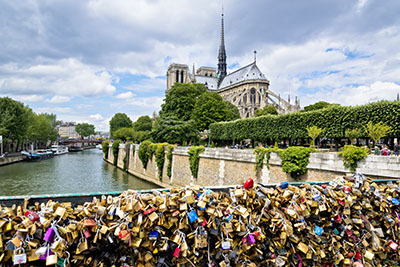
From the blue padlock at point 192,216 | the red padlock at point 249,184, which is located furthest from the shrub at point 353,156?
the blue padlock at point 192,216

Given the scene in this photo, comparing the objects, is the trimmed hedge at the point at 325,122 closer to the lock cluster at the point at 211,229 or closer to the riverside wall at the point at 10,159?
the lock cluster at the point at 211,229

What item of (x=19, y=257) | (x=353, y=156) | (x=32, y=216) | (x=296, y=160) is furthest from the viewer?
(x=296, y=160)

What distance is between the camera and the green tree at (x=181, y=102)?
4012cm

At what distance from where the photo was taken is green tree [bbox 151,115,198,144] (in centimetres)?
2981

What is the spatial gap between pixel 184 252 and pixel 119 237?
2.87 ft

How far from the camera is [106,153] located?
50688 millimetres

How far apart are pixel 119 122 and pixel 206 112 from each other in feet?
223

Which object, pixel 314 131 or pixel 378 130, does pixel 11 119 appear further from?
pixel 378 130

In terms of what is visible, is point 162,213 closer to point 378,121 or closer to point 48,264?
point 48,264

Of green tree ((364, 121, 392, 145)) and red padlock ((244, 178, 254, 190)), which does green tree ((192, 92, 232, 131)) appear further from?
red padlock ((244, 178, 254, 190))

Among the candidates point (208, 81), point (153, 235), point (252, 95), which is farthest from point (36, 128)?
point (153, 235)

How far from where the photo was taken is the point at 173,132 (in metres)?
29.5

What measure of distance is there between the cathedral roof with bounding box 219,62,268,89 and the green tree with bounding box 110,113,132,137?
1504 inches

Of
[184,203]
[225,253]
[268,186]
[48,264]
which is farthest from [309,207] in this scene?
[48,264]
